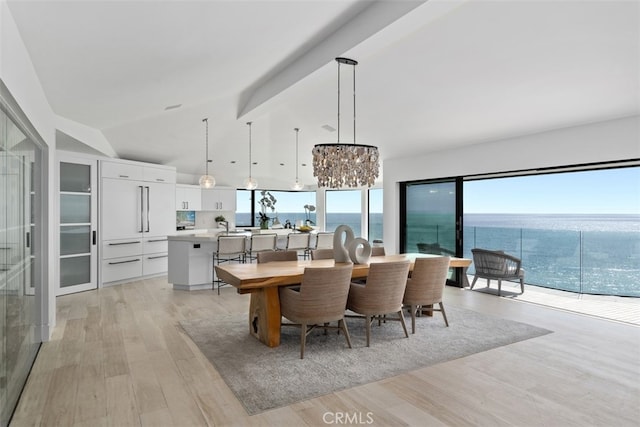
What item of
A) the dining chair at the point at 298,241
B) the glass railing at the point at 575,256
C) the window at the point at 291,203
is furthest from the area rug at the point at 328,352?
the window at the point at 291,203

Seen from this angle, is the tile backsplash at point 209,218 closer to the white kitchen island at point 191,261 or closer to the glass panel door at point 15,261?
the white kitchen island at point 191,261

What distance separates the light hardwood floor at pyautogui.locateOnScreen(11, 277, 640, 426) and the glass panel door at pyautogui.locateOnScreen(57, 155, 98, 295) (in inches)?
81.6

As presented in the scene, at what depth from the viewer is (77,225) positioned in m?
6.14

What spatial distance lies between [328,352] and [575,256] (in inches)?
210

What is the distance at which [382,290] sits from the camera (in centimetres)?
375

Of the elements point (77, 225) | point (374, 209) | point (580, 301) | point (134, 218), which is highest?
point (374, 209)

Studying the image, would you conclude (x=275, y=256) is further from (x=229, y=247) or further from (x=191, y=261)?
(x=191, y=261)

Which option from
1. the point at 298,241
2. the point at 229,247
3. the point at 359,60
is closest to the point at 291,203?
the point at 298,241

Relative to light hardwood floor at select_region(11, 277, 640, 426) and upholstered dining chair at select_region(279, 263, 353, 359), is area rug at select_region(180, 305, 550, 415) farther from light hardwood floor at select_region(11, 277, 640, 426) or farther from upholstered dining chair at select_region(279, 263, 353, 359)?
upholstered dining chair at select_region(279, 263, 353, 359)

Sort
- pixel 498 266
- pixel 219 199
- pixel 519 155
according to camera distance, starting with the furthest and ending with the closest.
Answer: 1. pixel 219 199
2. pixel 498 266
3. pixel 519 155

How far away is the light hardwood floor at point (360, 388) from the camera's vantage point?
243 centimetres

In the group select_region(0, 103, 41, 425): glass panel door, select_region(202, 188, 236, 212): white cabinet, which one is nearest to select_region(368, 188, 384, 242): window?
select_region(202, 188, 236, 212): white cabinet

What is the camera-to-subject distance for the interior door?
6777mm

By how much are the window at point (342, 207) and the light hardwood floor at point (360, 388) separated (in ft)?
22.2
